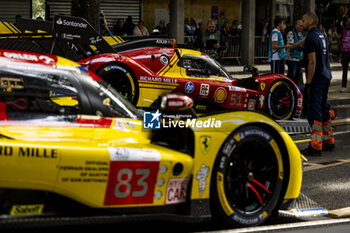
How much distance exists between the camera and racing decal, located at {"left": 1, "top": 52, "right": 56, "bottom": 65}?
4828 millimetres

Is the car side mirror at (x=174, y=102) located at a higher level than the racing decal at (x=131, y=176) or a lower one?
higher

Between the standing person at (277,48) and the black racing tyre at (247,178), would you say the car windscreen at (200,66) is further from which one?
the black racing tyre at (247,178)

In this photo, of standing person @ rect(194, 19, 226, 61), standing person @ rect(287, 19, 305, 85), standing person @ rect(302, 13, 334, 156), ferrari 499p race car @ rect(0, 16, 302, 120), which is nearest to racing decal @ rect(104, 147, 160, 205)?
ferrari 499p race car @ rect(0, 16, 302, 120)

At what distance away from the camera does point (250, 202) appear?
212 inches

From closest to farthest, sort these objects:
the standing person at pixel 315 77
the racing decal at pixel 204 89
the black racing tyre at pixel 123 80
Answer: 1. the standing person at pixel 315 77
2. the black racing tyre at pixel 123 80
3. the racing decal at pixel 204 89

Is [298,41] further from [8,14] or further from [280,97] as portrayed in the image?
[8,14]

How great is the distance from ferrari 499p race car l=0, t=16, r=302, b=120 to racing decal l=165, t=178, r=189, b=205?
14.8ft

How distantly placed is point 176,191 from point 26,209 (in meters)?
1.17

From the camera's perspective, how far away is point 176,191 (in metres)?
5.00

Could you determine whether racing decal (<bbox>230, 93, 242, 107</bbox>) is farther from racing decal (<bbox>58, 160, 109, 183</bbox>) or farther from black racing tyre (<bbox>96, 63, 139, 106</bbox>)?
racing decal (<bbox>58, 160, 109, 183</bbox>)

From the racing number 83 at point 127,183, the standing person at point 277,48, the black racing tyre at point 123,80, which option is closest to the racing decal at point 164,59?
the black racing tyre at point 123,80

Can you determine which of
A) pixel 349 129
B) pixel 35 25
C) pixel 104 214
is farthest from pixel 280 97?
pixel 104 214

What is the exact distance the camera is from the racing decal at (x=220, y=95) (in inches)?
437

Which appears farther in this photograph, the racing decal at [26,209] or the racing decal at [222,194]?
the racing decal at [222,194]
